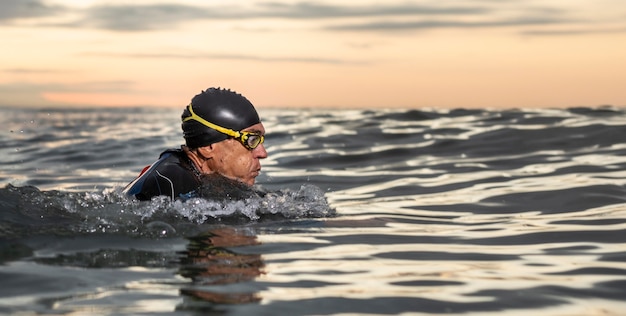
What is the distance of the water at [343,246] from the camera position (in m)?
5.47

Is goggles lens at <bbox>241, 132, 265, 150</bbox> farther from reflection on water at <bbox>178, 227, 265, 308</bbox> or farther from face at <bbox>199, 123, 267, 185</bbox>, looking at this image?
reflection on water at <bbox>178, 227, 265, 308</bbox>

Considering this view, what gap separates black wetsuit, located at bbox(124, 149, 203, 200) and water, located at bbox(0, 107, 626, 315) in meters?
0.15

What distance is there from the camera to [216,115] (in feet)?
31.0

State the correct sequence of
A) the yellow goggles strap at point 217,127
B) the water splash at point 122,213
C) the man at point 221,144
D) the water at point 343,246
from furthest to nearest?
1. the yellow goggles strap at point 217,127
2. the man at point 221,144
3. the water splash at point 122,213
4. the water at point 343,246

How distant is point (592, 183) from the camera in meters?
12.6

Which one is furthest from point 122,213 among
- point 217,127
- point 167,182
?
point 217,127

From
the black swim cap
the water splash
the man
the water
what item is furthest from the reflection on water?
the black swim cap

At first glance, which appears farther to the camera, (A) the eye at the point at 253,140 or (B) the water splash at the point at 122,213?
(A) the eye at the point at 253,140

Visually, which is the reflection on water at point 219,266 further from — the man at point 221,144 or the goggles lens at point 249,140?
the goggles lens at point 249,140

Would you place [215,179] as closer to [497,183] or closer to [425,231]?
[425,231]

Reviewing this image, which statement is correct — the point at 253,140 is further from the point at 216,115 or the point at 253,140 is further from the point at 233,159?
the point at 216,115

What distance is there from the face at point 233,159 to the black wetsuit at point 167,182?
57 centimetres

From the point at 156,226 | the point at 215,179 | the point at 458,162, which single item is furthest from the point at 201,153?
the point at 458,162

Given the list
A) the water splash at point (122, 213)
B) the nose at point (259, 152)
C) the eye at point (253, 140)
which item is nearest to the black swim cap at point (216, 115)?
the eye at point (253, 140)
